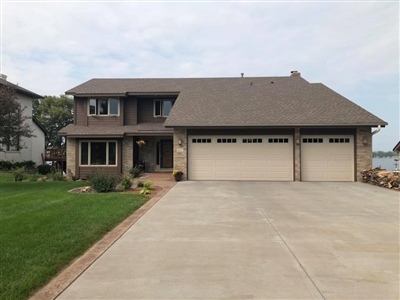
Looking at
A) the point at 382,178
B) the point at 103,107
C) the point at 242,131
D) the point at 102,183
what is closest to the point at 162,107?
the point at 103,107

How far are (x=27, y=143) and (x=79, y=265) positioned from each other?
2540 cm

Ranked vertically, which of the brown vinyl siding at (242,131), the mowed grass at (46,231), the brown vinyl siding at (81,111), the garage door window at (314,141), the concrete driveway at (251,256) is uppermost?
the brown vinyl siding at (81,111)

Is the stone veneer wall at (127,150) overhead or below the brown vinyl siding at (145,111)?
below

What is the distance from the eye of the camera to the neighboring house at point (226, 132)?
15.6 meters

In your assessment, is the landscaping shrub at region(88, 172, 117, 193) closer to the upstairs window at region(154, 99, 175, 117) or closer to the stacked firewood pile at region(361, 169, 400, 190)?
the upstairs window at region(154, 99, 175, 117)

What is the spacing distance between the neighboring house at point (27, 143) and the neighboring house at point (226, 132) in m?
7.22

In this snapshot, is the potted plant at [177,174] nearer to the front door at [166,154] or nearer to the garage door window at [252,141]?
the garage door window at [252,141]

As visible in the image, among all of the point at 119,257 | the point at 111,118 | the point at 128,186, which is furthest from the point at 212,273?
the point at 111,118

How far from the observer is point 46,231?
600 centimetres

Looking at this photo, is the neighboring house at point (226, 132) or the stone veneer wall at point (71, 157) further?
the stone veneer wall at point (71, 157)

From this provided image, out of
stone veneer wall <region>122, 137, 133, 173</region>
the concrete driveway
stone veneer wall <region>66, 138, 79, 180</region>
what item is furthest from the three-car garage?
stone veneer wall <region>66, 138, 79, 180</region>

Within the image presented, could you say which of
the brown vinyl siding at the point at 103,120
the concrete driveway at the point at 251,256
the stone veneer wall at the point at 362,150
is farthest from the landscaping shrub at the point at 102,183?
the stone veneer wall at the point at 362,150

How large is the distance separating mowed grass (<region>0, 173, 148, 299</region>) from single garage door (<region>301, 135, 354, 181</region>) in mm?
9429

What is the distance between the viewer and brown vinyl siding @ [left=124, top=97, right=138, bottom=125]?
66.5ft
